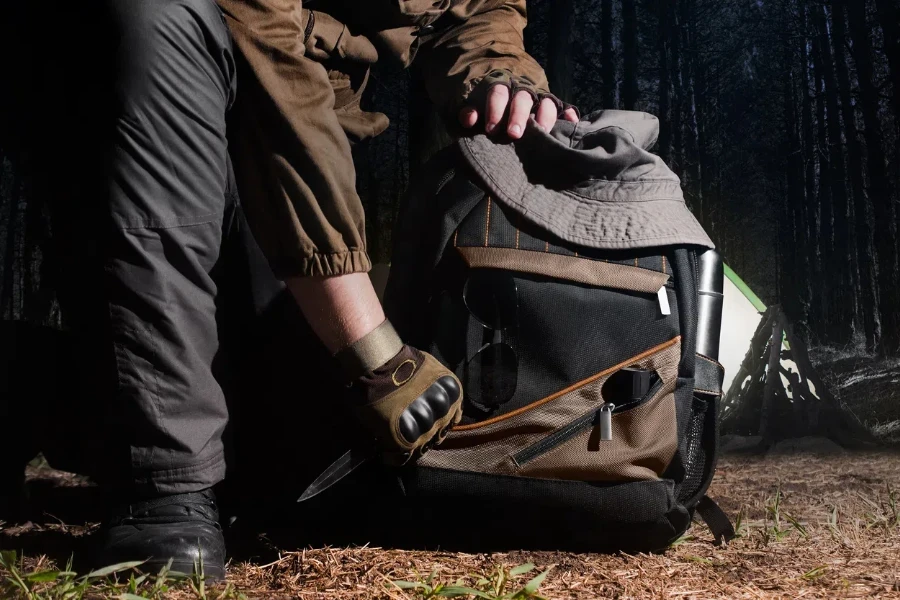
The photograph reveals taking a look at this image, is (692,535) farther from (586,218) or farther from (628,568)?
(586,218)

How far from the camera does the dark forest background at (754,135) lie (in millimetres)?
2541

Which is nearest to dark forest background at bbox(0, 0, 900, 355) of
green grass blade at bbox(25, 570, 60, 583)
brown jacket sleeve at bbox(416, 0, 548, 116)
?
brown jacket sleeve at bbox(416, 0, 548, 116)

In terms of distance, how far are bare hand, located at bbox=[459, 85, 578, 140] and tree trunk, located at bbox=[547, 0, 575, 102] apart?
3.54ft

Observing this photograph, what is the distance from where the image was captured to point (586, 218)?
1.48m

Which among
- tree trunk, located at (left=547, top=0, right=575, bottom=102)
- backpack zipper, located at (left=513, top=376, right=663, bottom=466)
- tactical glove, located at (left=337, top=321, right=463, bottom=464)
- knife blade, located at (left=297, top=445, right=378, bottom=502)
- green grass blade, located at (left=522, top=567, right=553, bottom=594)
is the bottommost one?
green grass blade, located at (left=522, top=567, right=553, bottom=594)

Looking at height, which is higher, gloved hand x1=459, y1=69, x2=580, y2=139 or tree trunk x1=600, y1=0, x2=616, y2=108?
tree trunk x1=600, y1=0, x2=616, y2=108

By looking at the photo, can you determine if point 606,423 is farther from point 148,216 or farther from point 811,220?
point 811,220

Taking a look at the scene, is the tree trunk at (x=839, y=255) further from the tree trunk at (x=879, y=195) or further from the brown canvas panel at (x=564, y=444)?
the brown canvas panel at (x=564, y=444)

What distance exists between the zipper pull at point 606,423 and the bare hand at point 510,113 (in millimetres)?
613

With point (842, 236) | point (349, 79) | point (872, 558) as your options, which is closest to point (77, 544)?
point (349, 79)

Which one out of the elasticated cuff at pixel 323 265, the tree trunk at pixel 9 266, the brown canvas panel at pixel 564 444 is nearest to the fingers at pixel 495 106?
the elasticated cuff at pixel 323 265

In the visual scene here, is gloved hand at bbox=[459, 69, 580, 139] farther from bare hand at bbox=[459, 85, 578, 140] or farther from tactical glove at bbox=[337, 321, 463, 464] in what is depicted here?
tactical glove at bbox=[337, 321, 463, 464]

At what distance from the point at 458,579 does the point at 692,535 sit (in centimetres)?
74

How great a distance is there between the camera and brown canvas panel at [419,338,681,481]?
144 centimetres
